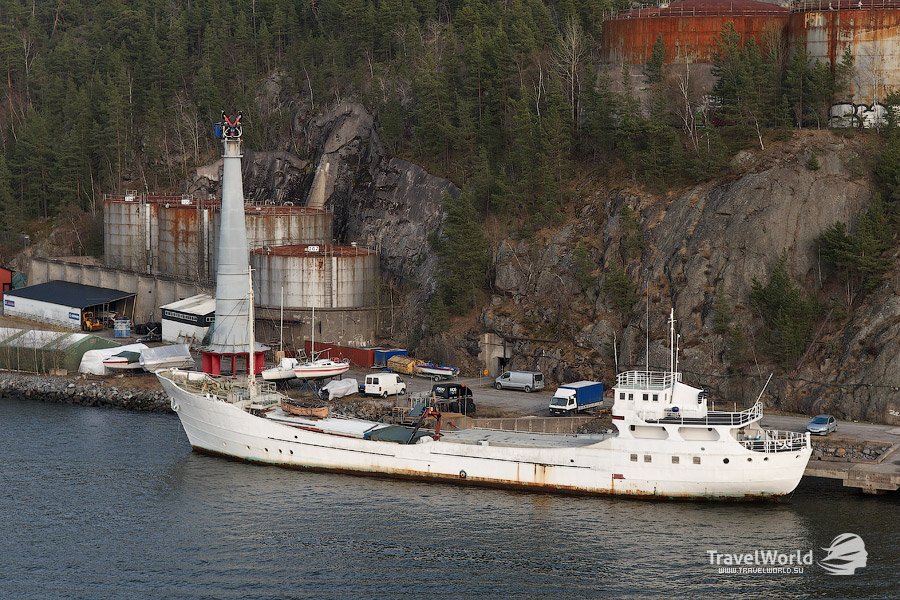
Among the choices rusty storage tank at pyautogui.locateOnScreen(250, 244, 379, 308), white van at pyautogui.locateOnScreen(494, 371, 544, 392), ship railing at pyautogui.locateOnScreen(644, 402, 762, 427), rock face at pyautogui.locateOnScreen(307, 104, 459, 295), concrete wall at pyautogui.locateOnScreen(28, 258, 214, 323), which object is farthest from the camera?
concrete wall at pyautogui.locateOnScreen(28, 258, 214, 323)

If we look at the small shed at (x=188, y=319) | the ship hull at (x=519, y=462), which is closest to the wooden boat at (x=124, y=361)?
the small shed at (x=188, y=319)

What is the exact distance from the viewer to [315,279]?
3558 inches

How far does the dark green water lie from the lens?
4978 cm

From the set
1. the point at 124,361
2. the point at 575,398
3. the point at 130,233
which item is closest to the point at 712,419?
the point at 575,398

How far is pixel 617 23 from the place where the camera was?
9112cm

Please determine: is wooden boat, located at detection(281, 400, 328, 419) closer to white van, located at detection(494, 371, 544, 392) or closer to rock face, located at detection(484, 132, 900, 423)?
white van, located at detection(494, 371, 544, 392)

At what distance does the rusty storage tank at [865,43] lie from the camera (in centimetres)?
8188

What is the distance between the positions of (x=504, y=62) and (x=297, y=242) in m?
20.1

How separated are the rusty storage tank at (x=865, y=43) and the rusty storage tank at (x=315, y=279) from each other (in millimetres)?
32710

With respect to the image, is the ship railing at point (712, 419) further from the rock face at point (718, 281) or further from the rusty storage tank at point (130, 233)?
the rusty storage tank at point (130, 233)

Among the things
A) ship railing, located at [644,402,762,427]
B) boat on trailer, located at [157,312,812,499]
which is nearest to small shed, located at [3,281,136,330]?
boat on trailer, located at [157,312,812,499]

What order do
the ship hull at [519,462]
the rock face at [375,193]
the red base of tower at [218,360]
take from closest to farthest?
the ship hull at [519,462] → the red base of tower at [218,360] → the rock face at [375,193]

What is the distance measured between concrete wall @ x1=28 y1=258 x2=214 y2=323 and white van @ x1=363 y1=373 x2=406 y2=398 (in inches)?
1005

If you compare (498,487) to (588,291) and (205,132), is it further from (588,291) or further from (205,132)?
(205,132)
